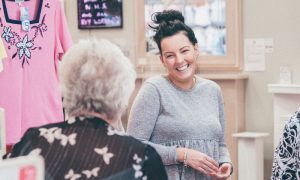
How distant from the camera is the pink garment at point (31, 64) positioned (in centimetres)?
297

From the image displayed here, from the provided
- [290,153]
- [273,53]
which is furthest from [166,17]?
[273,53]

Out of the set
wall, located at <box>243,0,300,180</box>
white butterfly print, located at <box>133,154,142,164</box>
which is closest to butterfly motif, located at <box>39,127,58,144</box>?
white butterfly print, located at <box>133,154,142,164</box>

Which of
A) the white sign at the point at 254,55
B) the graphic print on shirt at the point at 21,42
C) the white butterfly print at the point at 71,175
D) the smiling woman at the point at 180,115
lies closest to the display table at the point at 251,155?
the white sign at the point at 254,55

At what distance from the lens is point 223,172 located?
9.09 feet

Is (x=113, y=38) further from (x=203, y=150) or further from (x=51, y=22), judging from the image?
(x=203, y=150)

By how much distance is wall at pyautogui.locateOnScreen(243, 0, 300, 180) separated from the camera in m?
4.58

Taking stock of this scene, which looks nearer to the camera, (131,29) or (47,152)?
(47,152)

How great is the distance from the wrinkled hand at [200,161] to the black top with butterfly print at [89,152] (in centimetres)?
75

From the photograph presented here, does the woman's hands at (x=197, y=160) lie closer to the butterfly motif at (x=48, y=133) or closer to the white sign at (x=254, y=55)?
the butterfly motif at (x=48, y=133)

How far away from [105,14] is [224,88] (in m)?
1.30

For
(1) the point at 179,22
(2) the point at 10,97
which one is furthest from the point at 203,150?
(2) the point at 10,97

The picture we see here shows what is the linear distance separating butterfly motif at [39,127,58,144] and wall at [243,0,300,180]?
2.99m

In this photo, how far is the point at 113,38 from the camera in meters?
5.41

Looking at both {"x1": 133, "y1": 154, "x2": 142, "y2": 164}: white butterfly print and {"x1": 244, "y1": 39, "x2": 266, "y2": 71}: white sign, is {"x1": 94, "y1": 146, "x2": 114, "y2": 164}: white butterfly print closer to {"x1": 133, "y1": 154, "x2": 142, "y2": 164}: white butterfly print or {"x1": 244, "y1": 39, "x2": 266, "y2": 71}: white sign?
{"x1": 133, "y1": 154, "x2": 142, "y2": 164}: white butterfly print
